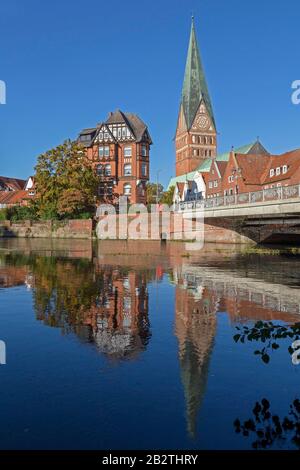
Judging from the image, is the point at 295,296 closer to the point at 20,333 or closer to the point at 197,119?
the point at 20,333

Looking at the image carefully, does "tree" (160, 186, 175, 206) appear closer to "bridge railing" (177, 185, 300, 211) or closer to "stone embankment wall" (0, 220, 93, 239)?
"stone embankment wall" (0, 220, 93, 239)

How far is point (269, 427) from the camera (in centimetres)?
599

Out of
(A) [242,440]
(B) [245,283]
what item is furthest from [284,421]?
(B) [245,283]

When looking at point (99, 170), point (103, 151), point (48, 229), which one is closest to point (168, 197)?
point (99, 170)

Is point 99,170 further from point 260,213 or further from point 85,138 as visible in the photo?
point 260,213

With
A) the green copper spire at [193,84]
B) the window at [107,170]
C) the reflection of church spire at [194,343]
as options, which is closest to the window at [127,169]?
the window at [107,170]

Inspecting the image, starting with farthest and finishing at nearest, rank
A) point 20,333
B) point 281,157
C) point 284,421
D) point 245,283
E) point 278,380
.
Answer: point 281,157 < point 245,283 < point 20,333 < point 278,380 < point 284,421

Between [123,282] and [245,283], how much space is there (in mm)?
5520

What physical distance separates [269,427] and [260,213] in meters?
28.6

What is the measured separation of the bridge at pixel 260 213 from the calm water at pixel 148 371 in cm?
1466

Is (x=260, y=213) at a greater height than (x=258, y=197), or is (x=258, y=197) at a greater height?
(x=258, y=197)

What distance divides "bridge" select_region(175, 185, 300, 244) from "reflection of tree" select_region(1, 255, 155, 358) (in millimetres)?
11395

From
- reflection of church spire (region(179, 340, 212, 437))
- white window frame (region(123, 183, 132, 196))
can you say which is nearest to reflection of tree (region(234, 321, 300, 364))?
reflection of church spire (region(179, 340, 212, 437))

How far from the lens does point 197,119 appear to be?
13612cm
